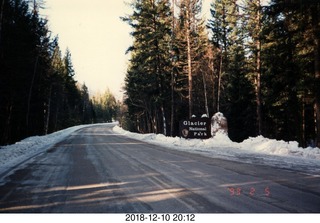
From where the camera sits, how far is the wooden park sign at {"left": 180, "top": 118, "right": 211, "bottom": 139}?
22.0m

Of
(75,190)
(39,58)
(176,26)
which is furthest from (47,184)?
(39,58)

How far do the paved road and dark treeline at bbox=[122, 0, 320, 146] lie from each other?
8542 mm

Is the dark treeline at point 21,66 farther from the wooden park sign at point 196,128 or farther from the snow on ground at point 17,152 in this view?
the wooden park sign at point 196,128

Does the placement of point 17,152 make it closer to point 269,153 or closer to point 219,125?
point 269,153

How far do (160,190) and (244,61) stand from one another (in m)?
27.4

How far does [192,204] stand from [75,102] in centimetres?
8803

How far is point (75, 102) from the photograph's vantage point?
8975 centimetres

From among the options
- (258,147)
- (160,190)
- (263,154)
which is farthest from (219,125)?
(160,190)

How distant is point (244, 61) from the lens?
104 feet

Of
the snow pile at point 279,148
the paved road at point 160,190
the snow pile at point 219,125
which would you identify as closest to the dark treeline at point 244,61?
the snow pile at point 279,148

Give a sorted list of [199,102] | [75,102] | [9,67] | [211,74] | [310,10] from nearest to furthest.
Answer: [310,10]
[9,67]
[211,74]
[199,102]
[75,102]

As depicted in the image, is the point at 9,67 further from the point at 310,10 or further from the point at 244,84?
the point at 244,84
